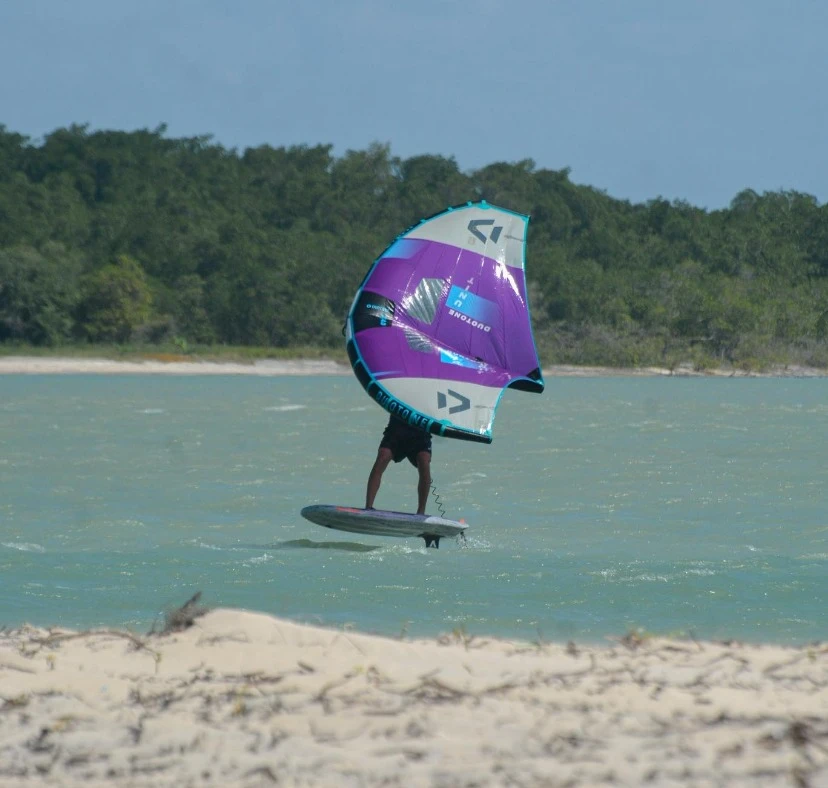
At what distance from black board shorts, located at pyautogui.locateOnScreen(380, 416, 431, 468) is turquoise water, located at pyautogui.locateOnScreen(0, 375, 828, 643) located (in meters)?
0.83

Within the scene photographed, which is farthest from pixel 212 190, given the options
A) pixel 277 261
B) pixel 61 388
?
pixel 61 388

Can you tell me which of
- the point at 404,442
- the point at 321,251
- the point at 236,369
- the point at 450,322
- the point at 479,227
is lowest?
the point at 236,369

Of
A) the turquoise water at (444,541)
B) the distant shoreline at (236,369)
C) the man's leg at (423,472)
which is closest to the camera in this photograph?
the turquoise water at (444,541)

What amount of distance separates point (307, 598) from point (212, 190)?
275 ft

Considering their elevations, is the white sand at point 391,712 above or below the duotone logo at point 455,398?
below

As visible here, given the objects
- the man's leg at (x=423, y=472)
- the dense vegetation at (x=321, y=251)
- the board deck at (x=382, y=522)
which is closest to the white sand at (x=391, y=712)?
the man's leg at (x=423, y=472)

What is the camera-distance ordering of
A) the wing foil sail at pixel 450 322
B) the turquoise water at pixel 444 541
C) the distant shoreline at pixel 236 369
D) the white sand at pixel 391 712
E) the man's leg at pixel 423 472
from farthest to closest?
1. the distant shoreline at pixel 236 369
2. the wing foil sail at pixel 450 322
3. the man's leg at pixel 423 472
4. the turquoise water at pixel 444 541
5. the white sand at pixel 391 712

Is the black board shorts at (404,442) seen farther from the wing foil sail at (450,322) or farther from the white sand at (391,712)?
the white sand at (391,712)

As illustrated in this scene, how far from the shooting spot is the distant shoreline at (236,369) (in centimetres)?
6094

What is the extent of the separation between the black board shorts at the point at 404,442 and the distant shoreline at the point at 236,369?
52245 mm

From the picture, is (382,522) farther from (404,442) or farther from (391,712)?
(391,712)

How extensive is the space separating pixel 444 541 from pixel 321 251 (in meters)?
62.6

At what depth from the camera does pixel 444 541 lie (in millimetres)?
11867

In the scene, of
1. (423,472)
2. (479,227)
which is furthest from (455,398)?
(479,227)
